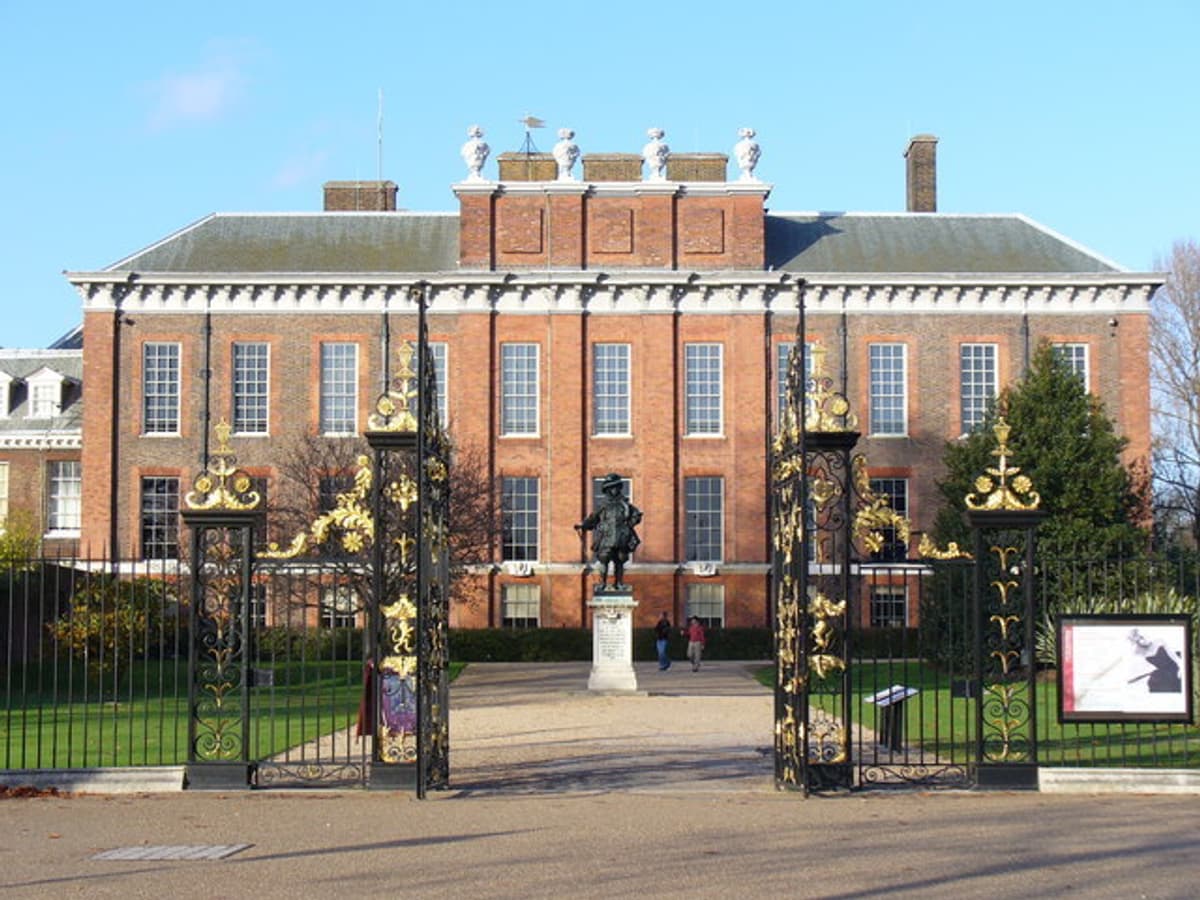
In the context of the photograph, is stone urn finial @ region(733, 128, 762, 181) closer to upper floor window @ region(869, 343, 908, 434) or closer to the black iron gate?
upper floor window @ region(869, 343, 908, 434)

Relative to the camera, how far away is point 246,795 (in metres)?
13.8

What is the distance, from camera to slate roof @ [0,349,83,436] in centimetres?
4757

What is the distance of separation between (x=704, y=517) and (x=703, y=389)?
342 centimetres

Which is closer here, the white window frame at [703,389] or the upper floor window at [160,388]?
the white window frame at [703,389]

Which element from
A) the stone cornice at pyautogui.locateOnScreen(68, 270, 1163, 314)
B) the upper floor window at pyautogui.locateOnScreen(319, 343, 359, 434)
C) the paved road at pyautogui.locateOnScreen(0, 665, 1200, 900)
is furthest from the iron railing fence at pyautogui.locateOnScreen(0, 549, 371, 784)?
the stone cornice at pyautogui.locateOnScreen(68, 270, 1163, 314)

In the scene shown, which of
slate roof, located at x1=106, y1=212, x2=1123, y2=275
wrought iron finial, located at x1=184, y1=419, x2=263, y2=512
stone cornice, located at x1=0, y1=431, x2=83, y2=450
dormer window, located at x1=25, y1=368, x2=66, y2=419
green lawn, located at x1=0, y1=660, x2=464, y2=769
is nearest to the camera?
wrought iron finial, located at x1=184, y1=419, x2=263, y2=512

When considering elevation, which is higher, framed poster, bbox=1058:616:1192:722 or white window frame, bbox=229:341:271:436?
white window frame, bbox=229:341:271:436

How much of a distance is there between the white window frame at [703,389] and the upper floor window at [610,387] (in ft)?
5.35

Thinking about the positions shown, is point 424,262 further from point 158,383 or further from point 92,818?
point 92,818

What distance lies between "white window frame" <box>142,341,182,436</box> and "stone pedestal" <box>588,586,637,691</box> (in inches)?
769

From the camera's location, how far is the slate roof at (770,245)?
43438mm

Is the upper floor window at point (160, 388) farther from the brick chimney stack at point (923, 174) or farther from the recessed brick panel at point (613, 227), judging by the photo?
the brick chimney stack at point (923, 174)

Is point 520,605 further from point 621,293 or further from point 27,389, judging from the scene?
point 27,389

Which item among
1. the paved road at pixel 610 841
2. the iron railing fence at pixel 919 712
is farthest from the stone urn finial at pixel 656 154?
the paved road at pixel 610 841
